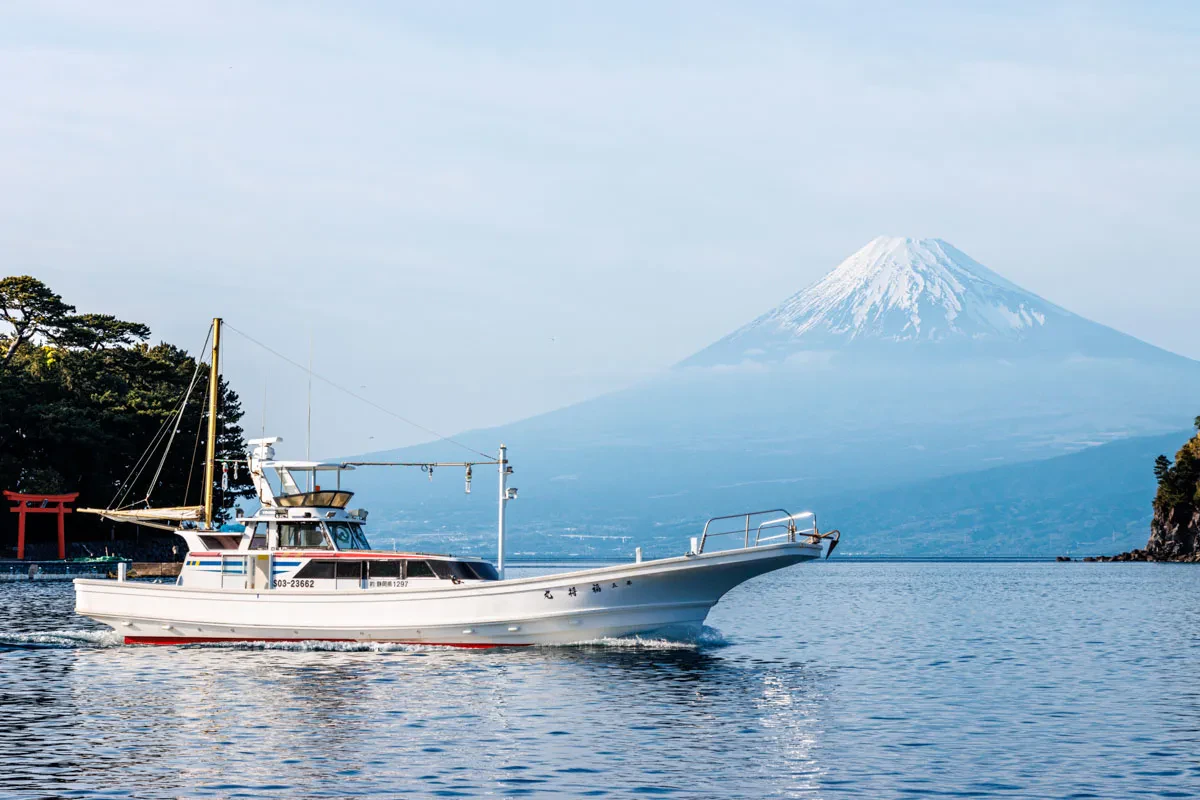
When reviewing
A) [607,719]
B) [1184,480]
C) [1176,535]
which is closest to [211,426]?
[607,719]

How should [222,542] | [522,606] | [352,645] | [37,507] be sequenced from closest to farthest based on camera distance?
[522,606] < [352,645] < [222,542] < [37,507]

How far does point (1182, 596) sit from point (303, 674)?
208ft

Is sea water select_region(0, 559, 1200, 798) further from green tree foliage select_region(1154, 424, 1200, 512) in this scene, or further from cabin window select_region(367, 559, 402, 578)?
green tree foliage select_region(1154, 424, 1200, 512)

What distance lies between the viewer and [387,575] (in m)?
39.6

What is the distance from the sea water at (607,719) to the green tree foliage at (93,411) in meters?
50.5

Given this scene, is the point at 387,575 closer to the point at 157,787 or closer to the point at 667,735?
the point at 667,735

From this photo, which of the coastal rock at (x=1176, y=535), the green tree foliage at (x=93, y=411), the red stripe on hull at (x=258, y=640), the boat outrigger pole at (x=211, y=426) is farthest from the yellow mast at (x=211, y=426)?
the coastal rock at (x=1176, y=535)

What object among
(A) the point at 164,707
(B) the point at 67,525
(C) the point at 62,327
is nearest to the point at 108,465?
(B) the point at 67,525

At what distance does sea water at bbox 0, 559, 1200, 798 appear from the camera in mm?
21766

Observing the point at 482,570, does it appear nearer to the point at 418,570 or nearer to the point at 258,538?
the point at 418,570

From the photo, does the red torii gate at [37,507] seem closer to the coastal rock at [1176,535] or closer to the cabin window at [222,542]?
the cabin window at [222,542]

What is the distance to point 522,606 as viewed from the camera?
38.2 metres

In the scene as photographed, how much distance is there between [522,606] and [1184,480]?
129m

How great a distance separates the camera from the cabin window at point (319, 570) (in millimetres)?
39969
